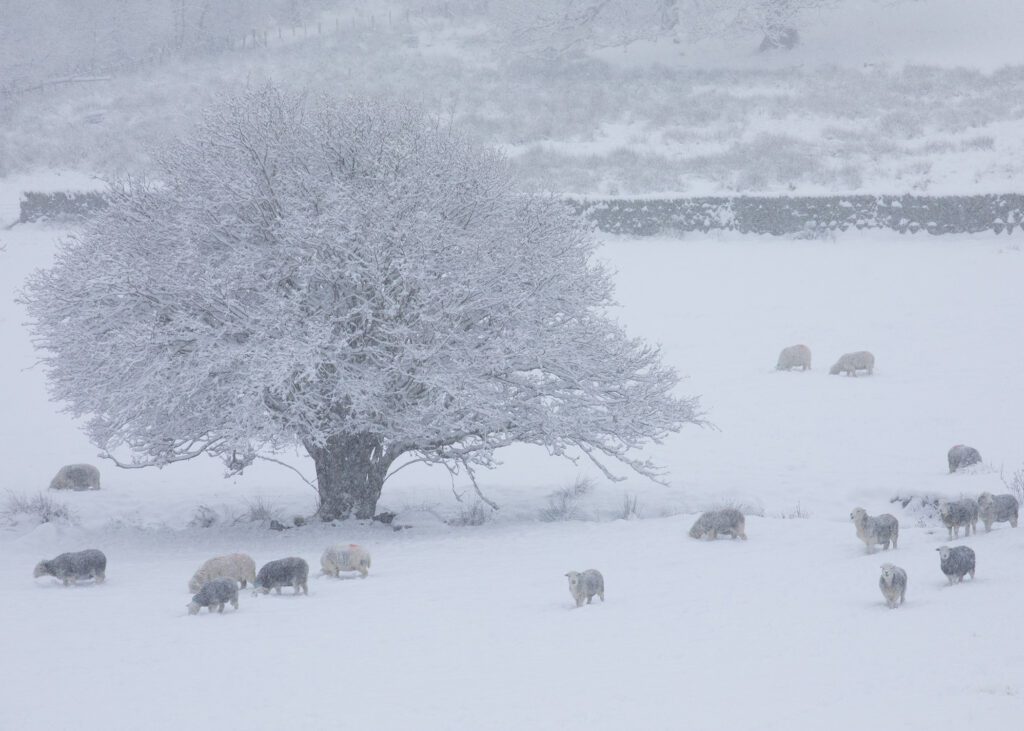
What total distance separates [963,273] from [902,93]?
20.7 m

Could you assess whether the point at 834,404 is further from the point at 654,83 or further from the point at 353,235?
the point at 654,83

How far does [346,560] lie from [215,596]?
2.04 m

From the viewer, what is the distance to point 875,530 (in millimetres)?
11070

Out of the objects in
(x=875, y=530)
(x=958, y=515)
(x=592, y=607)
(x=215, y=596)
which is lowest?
(x=592, y=607)

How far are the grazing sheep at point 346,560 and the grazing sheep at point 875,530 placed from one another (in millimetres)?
5227

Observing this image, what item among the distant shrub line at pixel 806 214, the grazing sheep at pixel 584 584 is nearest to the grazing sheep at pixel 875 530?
the grazing sheep at pixel 584 584

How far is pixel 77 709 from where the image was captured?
23.0 feet

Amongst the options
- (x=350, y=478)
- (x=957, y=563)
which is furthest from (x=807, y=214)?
(x=957, y=563)

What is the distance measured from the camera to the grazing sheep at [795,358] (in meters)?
24.4

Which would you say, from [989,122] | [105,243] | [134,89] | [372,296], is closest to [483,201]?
[372,296]

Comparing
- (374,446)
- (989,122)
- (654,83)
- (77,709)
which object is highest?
(654,83)

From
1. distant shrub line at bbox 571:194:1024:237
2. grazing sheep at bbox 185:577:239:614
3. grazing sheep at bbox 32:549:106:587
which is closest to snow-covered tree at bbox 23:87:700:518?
grazing sheep at bbox 32:549:106:587

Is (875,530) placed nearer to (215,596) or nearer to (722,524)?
(722,524)

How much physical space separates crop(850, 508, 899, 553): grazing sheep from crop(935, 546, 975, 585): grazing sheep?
1838mm
